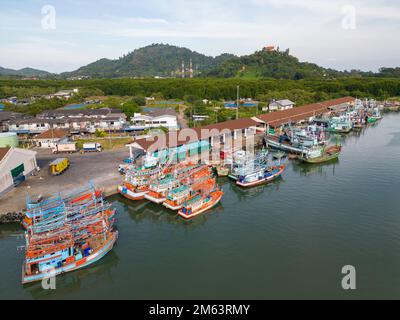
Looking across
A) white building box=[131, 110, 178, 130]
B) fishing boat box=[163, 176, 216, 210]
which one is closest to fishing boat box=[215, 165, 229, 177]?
fishing boat box=[163, 176, 216, 210]

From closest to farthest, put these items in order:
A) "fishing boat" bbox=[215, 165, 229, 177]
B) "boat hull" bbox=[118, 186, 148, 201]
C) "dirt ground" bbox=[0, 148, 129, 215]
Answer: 1. "dirt ground" bbox=[0, 148, 129, 215]
2. "boat hull" bbox=[118, 186, 148, 201]
3. "fishing boat" bbox=[215, 165, 229, 177]

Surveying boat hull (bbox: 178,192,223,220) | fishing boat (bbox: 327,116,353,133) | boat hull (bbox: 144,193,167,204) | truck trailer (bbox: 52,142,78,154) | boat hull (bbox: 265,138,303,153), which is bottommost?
boat hull (bbox: 178,192,223,220)

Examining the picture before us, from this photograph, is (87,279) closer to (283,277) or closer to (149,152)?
(283,277)

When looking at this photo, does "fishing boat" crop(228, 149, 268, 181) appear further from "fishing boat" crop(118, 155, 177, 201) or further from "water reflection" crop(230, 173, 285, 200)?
"fishing boat" crop(118, 155, 177, 201)

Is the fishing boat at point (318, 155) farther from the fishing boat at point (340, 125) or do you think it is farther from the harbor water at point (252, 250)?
the fishing boat at point (340, 125)

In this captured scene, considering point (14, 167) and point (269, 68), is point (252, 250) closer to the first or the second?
point (14, 167)

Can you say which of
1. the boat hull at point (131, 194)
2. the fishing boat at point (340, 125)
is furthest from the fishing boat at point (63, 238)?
the fishing boat at point (340, 125)

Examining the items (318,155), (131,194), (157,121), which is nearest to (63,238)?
(131,194)
